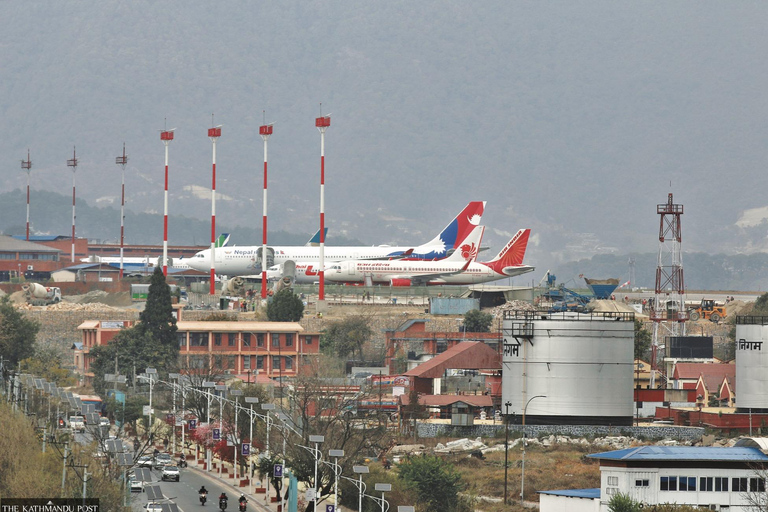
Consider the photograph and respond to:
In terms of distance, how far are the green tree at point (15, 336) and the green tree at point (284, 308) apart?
24.8 meters

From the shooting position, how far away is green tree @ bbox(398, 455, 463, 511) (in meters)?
75.9

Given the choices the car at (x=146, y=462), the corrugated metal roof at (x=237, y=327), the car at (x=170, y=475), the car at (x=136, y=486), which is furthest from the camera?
the corrugated metal roof at (x=237, y=327)

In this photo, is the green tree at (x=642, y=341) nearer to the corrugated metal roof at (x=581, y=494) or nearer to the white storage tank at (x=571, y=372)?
the white storage tank at (x=571, y=372)

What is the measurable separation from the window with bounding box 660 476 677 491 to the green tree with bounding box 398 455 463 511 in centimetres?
1298

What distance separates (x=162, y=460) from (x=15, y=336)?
171 feet

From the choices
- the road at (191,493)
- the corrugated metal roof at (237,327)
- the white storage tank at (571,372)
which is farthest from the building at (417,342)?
the road at (191,493)

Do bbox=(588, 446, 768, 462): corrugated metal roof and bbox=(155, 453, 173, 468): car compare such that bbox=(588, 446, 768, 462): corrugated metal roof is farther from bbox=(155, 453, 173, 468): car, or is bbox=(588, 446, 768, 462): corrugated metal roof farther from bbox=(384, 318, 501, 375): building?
bbox=(384, 318, 501, 375): building

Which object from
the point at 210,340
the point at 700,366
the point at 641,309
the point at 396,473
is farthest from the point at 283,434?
the point at 641,309

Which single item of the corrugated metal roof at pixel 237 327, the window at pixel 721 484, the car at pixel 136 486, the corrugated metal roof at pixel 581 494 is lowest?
the car at pixel 136 486

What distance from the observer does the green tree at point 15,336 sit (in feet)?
448

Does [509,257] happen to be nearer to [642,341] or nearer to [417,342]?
[417,342]

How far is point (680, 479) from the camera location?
219ft

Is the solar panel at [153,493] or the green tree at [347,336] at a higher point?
the green tree at [347,336]

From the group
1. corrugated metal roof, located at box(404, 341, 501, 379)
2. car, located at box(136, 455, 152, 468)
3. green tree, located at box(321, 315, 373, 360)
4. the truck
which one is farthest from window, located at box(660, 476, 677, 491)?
the truck
